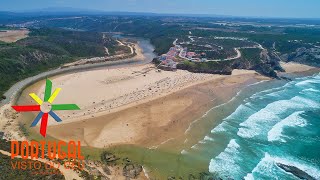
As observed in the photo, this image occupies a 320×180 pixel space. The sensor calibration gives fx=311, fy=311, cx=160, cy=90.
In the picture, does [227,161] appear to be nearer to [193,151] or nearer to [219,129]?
[193,151]

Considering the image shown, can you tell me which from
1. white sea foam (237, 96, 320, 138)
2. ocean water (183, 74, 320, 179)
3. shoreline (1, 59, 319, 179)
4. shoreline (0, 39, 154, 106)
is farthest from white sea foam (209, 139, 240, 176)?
shoreline (0, 39, 154, 106)

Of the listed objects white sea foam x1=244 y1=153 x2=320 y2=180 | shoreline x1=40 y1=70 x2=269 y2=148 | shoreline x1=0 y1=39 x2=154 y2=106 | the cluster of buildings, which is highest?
the cluster of buildings

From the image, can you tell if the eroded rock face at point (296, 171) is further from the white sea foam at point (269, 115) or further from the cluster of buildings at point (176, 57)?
the cluster of buildings at point (176, 57)

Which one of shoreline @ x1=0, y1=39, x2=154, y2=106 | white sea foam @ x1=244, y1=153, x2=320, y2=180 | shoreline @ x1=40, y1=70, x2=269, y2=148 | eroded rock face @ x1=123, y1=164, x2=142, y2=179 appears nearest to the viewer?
eroded rock face @ x1=123, y1=164, x2=142, y2=179

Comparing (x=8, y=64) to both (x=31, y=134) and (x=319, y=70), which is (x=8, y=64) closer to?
(x=31, y=134)

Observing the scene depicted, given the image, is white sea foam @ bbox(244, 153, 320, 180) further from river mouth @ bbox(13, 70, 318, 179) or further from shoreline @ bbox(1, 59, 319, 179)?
shoreline @ bbox(1, 59, 319, 179)

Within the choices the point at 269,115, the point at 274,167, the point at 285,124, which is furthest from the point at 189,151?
the point at 269,115
